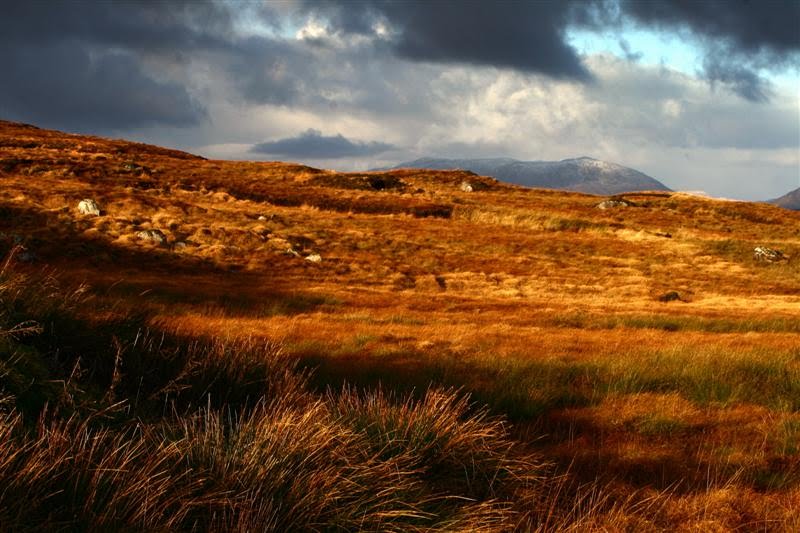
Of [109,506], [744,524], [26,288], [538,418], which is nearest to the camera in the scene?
[109,506]

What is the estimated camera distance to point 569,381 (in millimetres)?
12438

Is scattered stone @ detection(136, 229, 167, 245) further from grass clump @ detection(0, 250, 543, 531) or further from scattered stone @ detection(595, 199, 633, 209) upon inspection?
scattered stone @ detection(595, 199, 633, 209)

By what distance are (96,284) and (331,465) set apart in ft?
85.1

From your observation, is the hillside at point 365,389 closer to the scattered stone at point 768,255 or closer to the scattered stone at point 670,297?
the scattered stone at point 670,297

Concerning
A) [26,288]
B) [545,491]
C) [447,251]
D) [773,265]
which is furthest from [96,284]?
[773,265]

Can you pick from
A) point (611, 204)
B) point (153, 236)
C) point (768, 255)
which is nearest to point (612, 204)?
point (611, 204)

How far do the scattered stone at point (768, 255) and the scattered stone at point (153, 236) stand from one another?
5018cm

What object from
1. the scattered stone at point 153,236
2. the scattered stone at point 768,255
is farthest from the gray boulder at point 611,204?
the scattered stone at point 153,236

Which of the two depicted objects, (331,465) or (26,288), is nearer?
(331,465)

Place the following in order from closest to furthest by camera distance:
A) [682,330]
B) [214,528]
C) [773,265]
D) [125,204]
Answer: [214,528] → [682,330] → [125,204] → [773,265]

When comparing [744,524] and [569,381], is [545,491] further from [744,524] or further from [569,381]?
[569,381]

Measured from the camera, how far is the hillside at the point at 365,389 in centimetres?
464

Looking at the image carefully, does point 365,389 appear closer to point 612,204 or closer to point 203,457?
point 203,457

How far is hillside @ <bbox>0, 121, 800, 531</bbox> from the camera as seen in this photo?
4641 mm
